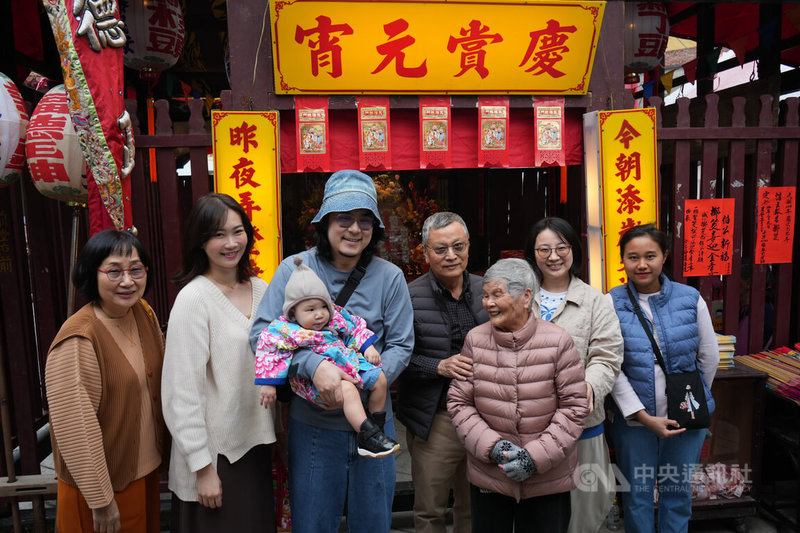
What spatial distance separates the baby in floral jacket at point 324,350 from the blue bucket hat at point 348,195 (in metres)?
0.30

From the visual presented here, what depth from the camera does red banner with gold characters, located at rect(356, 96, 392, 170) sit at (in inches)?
153

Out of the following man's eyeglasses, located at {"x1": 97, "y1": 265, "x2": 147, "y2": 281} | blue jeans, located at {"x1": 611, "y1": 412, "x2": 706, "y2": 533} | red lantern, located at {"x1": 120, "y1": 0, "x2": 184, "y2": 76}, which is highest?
red lantern, located at {"x1": 120, "y1": 0, "x2": 184, "y2": 76}

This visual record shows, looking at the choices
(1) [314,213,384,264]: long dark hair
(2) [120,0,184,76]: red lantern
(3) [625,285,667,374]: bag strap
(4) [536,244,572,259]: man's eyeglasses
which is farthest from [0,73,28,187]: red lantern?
(3) [625,285,667,374]: bag strap

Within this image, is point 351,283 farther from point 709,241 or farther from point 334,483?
point 709,241

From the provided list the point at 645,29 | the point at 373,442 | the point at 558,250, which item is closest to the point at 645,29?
the point at 645,29

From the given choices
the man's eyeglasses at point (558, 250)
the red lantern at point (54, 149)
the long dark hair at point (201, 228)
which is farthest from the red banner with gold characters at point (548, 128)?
the red lantern at point (54, 149)

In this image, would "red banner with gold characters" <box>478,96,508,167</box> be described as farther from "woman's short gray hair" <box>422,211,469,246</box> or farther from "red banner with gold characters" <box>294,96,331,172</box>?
"woman's short gray hair" <box>422,211,469,246</box>

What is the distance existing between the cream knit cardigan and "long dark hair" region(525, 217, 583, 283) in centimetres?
156

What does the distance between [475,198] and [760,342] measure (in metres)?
5.08

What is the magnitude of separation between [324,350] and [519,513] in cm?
127

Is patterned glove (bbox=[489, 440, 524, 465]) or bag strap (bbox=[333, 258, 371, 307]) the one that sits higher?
bag strap (bbox=[333, 258, 371, 307])

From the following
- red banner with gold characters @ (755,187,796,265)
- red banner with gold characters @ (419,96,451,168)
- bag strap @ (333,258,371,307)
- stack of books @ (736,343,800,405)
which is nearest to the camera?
bag strap @ (333,258,371,307)

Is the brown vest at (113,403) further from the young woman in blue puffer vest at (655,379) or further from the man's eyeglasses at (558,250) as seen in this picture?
the young woman in blue puffer vest at (655,379)

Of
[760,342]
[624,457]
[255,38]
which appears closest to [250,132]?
[255,38]
